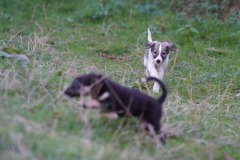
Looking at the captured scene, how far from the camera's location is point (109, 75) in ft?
29.1

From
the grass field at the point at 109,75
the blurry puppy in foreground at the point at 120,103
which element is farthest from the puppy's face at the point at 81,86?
the grass field at the point at 109,75

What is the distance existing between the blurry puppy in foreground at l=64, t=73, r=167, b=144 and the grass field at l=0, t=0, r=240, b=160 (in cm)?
9

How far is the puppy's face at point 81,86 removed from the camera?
5512 millimetres

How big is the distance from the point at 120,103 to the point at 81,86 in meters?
0.37

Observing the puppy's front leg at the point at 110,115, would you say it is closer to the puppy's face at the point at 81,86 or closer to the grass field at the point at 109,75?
the grass field at the point at 109,75

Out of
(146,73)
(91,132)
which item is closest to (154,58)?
(146,73)

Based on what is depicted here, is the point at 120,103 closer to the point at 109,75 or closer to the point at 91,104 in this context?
the point at 91,104

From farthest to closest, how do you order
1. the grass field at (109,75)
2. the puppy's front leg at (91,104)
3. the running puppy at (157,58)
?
the running puppy at (157,58)
the puppy's front leg at (91,104)
the grass field at (109,75)

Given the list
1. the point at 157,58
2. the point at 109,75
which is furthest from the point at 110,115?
the point at 157,58

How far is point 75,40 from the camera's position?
12.0 m

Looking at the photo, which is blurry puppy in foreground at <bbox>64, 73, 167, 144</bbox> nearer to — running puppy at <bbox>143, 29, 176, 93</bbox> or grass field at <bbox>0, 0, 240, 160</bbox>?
grass field at <bbox>0, 0, 240, 160</bbox>

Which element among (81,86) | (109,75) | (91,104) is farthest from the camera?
(109,75)

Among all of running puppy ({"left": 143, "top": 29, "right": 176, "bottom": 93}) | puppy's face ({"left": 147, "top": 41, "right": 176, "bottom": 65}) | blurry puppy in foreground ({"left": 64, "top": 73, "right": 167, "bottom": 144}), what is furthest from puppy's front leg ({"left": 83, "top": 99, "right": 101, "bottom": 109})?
puppy's face ({"left": 147, "top": 41, "right": 176, "bottom": 65})

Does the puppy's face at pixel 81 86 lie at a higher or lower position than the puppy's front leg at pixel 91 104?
higher
